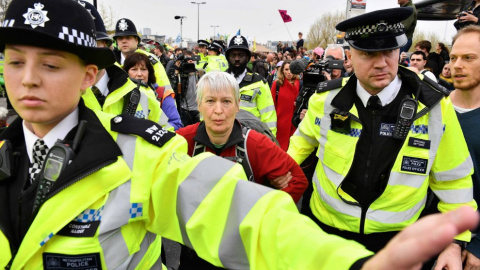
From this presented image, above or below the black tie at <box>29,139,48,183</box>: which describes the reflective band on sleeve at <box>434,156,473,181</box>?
below

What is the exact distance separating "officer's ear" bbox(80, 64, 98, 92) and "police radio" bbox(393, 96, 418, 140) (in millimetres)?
1626

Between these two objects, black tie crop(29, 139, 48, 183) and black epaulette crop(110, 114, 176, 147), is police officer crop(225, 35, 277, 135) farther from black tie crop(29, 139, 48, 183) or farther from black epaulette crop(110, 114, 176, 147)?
black tie crop(29, 139, 48, 183)

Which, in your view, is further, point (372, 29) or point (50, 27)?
point (372, 29)

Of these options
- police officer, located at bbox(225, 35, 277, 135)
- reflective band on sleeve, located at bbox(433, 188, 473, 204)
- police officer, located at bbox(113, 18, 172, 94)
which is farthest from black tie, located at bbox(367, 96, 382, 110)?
police officer, located at bbox(113, 18, 172, 94)

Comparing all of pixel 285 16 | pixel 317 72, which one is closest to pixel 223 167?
pixel 317 72

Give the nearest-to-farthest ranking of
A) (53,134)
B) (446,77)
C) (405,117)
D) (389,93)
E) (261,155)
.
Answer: (53,134), (405,117), (389,93), (261,155), (446,77)

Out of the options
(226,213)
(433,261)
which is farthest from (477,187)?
(226,213)

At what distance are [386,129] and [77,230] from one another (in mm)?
1727

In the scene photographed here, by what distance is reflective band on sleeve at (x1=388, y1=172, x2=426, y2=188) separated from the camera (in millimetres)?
2084

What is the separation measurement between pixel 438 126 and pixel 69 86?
6.30 ft

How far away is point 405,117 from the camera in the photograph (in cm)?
204

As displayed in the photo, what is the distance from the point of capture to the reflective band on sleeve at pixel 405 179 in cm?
208

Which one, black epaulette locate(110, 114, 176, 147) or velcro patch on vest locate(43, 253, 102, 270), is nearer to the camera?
velcro patch on vest locate(43, 253, 102, 270)

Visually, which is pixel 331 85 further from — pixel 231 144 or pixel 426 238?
pixel 426 238
